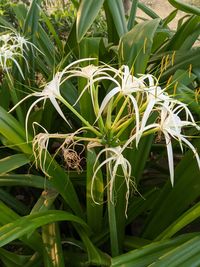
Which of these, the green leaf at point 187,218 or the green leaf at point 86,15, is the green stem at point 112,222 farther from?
the green leaf at point 86,15

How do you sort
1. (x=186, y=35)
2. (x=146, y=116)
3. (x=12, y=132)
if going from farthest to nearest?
(x=186, y=35) → (x=12, y=132) → (x=146, y=116)

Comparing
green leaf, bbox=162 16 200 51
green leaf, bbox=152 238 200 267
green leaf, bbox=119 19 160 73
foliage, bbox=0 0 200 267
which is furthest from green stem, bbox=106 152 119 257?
green leaf, bbox=162 16 200 51

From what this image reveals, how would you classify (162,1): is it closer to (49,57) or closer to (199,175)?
(49,57)

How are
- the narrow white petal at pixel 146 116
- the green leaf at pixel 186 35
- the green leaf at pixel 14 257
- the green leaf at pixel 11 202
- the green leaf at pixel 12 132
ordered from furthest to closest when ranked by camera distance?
1. the green leaf at pixel 186 35
2. the green leaf at pixel 11 202
3. the green leaf at pixel 14 257
4. the green leaf at pixel 12 132
5. the narrow white petal at pixel 146 116

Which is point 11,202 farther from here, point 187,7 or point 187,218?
point 187,7

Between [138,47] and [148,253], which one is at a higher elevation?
[138,47]

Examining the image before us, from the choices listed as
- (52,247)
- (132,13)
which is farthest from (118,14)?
(52,247)

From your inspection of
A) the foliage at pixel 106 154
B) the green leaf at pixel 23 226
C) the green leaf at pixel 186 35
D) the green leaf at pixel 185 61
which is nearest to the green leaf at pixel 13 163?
the foliage at pixel 106 154
